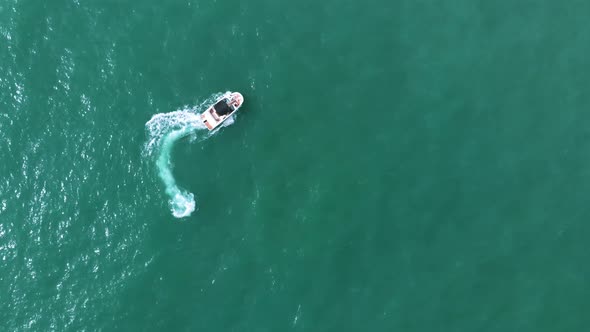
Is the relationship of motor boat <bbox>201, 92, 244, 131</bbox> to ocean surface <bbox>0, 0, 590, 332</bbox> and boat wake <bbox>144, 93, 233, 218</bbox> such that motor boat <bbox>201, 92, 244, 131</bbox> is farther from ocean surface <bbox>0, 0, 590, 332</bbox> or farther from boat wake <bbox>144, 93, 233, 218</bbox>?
ocean surface <bbox>0, 0, 590, 332</bbox>

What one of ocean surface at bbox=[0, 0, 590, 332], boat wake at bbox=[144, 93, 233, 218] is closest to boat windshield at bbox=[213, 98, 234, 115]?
boat wake at bbox=[144, 93, 233, 218]

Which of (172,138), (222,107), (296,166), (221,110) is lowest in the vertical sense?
(296,166)

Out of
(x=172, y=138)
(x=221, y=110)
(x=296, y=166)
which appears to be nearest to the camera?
(x=221, y=110)

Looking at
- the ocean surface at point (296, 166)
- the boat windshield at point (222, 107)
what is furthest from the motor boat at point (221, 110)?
the ocean surface at point (296, 166)

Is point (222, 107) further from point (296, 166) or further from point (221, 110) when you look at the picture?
point (296, 166)

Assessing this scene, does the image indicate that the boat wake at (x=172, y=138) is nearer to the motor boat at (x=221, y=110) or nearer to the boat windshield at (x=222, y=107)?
the motor boat at (x=221, y=110)

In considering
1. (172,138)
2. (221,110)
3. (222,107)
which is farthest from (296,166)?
(172,138)
